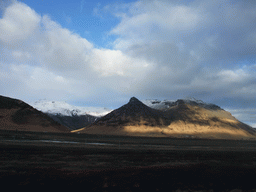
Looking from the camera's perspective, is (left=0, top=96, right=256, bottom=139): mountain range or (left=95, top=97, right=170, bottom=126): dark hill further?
(left=95, top=97, right=170, bottom=126): dark hill

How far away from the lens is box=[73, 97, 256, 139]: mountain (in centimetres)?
11744

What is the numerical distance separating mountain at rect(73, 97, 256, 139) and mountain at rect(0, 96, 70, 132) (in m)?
21.8

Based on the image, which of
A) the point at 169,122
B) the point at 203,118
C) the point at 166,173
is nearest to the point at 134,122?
the point at 169,122

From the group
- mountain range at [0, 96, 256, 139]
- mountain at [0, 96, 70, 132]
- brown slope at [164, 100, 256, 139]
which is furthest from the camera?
brown slope at [164, 100, 256, 139]

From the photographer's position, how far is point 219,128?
5256 inches

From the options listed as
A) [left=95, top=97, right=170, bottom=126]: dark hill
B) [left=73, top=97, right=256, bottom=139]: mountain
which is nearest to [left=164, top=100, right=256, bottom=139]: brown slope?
[left=73, top=97, right=256, bottom=139]: mountain

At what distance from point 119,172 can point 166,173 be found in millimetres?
4010

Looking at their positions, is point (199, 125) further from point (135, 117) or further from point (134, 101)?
point (134, 101)

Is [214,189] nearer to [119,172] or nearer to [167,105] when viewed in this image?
[119,172]

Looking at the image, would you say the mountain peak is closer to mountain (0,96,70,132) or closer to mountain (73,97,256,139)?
mountain (73,97,256,139)

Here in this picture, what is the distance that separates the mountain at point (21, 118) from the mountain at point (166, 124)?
21753 millimetres

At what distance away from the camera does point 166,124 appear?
127812mm

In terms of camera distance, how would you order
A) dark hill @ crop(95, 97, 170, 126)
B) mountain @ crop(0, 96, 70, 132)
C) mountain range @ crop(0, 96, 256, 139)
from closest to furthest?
mountain @ crop(0, 96, 70, 132), mountain range @ crop(0, 96, 256, 139), dark hill @ crop(95, 97, 170, 126)

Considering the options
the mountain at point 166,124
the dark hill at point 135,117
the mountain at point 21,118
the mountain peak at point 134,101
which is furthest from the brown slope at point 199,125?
the mountain at point 21,118
